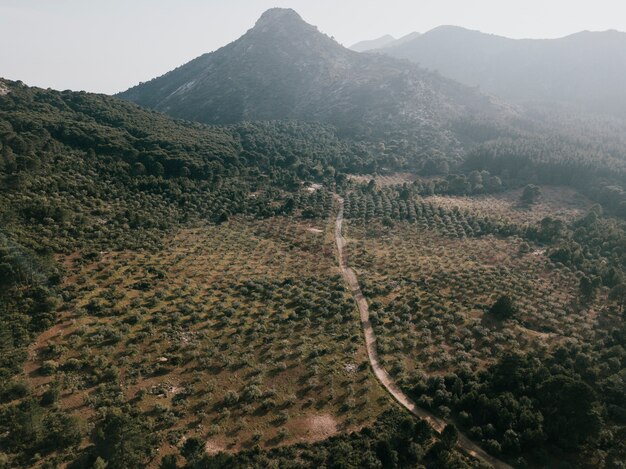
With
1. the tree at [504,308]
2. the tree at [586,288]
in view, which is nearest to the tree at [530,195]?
the tree at [586,288]

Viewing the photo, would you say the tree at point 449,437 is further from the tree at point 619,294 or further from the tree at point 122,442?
the tree at point 619,294

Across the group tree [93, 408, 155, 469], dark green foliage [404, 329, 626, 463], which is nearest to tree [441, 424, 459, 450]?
dark green foliage [404, 329, 626, 463]

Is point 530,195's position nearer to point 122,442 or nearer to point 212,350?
point 212,350

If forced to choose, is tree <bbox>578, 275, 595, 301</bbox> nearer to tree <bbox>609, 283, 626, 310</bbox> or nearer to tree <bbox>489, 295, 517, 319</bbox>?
tree <bbox>609, 283, 626, 310</bbox>

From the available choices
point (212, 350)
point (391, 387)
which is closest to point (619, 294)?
point (391, 387)

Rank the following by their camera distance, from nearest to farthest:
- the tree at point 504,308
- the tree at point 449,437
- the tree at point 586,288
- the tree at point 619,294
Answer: the tree at point 449,437, the tree at point 504,308, the tree at point 619,294, the tree at point 586,288

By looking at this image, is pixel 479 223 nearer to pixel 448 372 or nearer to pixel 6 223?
pixel 448 372
